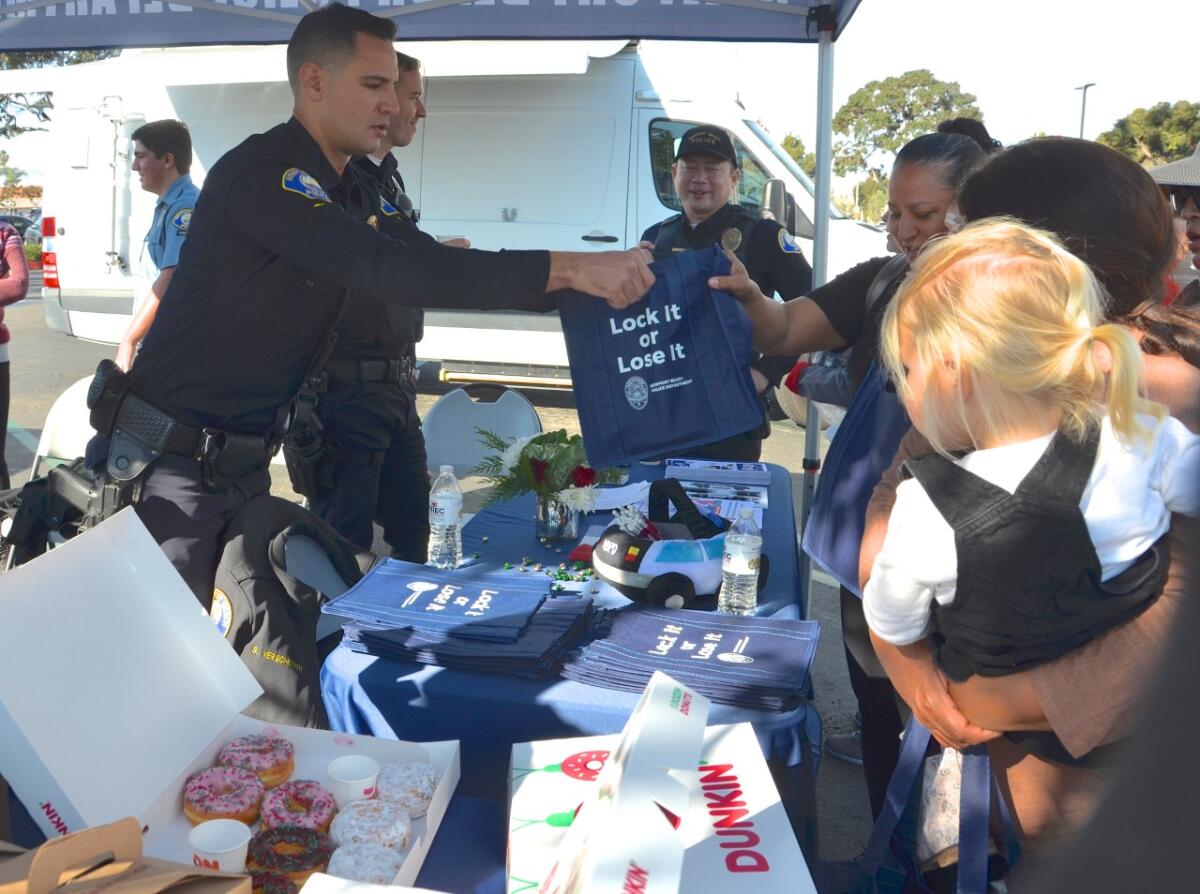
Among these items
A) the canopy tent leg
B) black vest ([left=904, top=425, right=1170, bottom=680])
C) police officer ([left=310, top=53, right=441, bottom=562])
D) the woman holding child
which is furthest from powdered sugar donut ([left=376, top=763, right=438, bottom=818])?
the canopy tent leg

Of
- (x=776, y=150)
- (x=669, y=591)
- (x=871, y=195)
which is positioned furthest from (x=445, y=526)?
(x=871, y=195)

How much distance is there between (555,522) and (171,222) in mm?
3016

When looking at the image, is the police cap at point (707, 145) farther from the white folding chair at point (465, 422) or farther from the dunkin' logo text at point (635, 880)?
the dunkin' logo text at point (635, 880)

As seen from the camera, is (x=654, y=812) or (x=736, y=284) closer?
(x=654, y=812)

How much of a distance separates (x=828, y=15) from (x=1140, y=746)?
3996 millimetres

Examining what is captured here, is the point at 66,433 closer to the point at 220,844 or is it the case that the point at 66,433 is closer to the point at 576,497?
the point at 576,497

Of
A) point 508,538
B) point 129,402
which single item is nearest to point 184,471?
point 129,402

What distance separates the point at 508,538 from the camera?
9.43ft

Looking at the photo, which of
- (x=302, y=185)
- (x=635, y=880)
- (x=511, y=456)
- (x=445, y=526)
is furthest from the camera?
(x=511, y=456)

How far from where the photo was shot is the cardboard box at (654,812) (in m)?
1.16

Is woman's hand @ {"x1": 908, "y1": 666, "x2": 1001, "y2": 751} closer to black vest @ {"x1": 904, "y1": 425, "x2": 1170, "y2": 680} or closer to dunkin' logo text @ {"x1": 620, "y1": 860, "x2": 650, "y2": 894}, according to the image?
black vest @ {"x1": 904, "y1": 425, "x2": 1170, "y2": 680}

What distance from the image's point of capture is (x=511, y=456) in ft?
9.69

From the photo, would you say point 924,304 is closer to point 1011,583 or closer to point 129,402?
point 1011,583

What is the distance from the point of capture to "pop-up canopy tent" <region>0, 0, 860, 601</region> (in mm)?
4090
